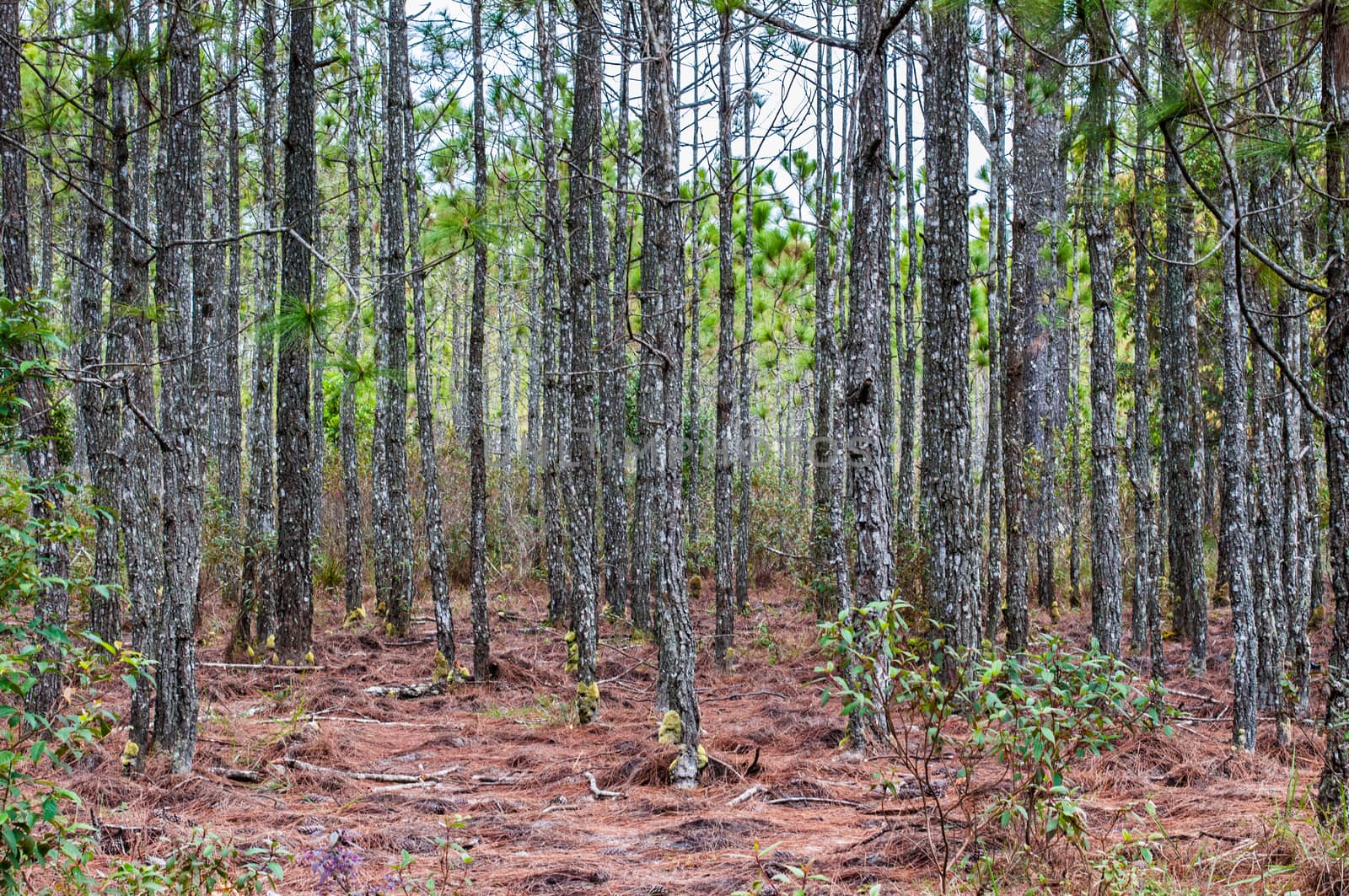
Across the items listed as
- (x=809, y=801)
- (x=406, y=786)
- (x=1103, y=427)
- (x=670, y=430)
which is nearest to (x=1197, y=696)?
(x=1103, y=427)

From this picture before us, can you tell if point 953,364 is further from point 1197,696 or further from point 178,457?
point 178,457

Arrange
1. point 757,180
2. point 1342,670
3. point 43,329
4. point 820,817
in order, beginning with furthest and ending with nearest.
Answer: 1. point 757,180
2. point 820,817
3. point 1342,670
4. point 43,329

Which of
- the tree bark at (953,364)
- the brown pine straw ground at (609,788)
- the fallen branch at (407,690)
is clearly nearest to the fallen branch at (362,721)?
the brown pine straw ground at (609,788)

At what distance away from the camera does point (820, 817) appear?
458 cm

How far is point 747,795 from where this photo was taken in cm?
499

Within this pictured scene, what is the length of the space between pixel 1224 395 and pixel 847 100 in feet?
17.2

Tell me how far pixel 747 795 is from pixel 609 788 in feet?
2.64

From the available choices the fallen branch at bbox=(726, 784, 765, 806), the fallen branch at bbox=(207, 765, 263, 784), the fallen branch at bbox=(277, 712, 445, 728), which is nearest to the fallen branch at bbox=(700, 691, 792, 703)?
the fallen branch at bbox=(277, 712, 445, 728)

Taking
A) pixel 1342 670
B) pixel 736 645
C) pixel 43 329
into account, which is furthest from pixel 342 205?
pixel 1342 670

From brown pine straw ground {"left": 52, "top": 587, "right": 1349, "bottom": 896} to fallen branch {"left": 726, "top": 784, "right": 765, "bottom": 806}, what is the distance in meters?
0.03

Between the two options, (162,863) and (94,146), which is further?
(94,146)

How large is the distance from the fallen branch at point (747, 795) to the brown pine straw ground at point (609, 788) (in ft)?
0.10

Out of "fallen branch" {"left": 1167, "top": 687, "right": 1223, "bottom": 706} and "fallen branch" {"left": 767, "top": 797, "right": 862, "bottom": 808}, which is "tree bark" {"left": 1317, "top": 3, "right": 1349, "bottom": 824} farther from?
"fallen branch" {"left": 1167, "top": 687, "right": 1223, "bottom": 706}

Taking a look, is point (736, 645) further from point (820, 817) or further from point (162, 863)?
point (162, 863)
